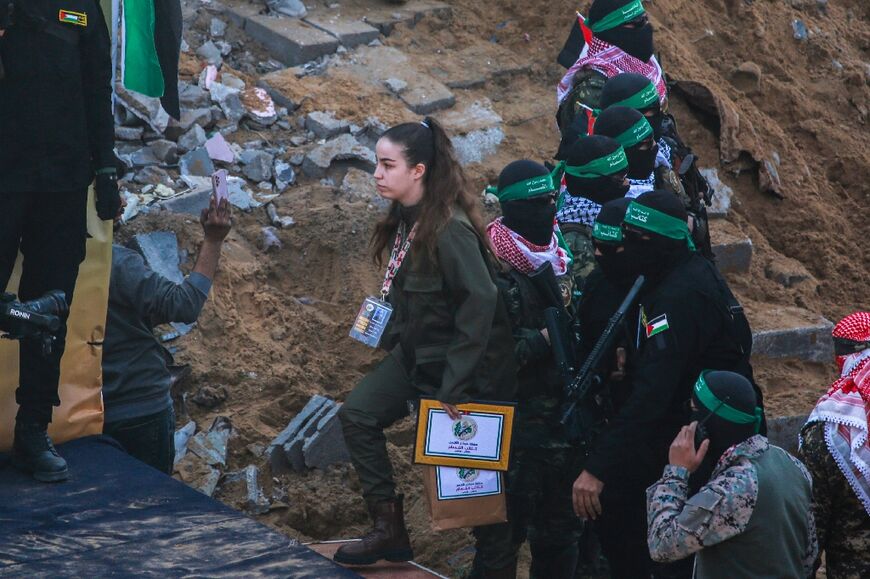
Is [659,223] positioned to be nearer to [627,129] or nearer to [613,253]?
[613,253]


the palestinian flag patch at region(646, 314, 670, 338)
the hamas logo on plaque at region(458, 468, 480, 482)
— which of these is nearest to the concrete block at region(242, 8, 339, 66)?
the hamas logo on plaque at region(458, 468, 480, 482)

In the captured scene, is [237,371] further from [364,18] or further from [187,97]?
[364,18]

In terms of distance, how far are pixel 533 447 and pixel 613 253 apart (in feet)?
3.22

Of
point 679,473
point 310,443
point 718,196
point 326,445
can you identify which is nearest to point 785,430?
point 718,196

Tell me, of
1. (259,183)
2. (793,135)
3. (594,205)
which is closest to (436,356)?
(594,205)

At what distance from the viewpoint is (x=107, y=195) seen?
16.5 ft

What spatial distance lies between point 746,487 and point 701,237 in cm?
274

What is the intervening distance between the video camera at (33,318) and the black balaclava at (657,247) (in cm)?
224

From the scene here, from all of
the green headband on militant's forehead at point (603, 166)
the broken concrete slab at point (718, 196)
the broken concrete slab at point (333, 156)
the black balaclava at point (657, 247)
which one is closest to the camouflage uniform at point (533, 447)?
the black balaclava at point (657, 247)

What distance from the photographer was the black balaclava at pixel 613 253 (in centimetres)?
487

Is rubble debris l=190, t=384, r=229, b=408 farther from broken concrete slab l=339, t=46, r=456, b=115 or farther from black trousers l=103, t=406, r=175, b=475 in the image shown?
broken concrete slab l=339, t=46, r=456, b=115

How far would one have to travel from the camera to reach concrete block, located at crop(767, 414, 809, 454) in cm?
773

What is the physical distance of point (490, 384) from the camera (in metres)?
5.16

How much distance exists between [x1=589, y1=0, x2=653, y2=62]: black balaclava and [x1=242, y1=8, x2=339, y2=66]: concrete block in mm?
2743
